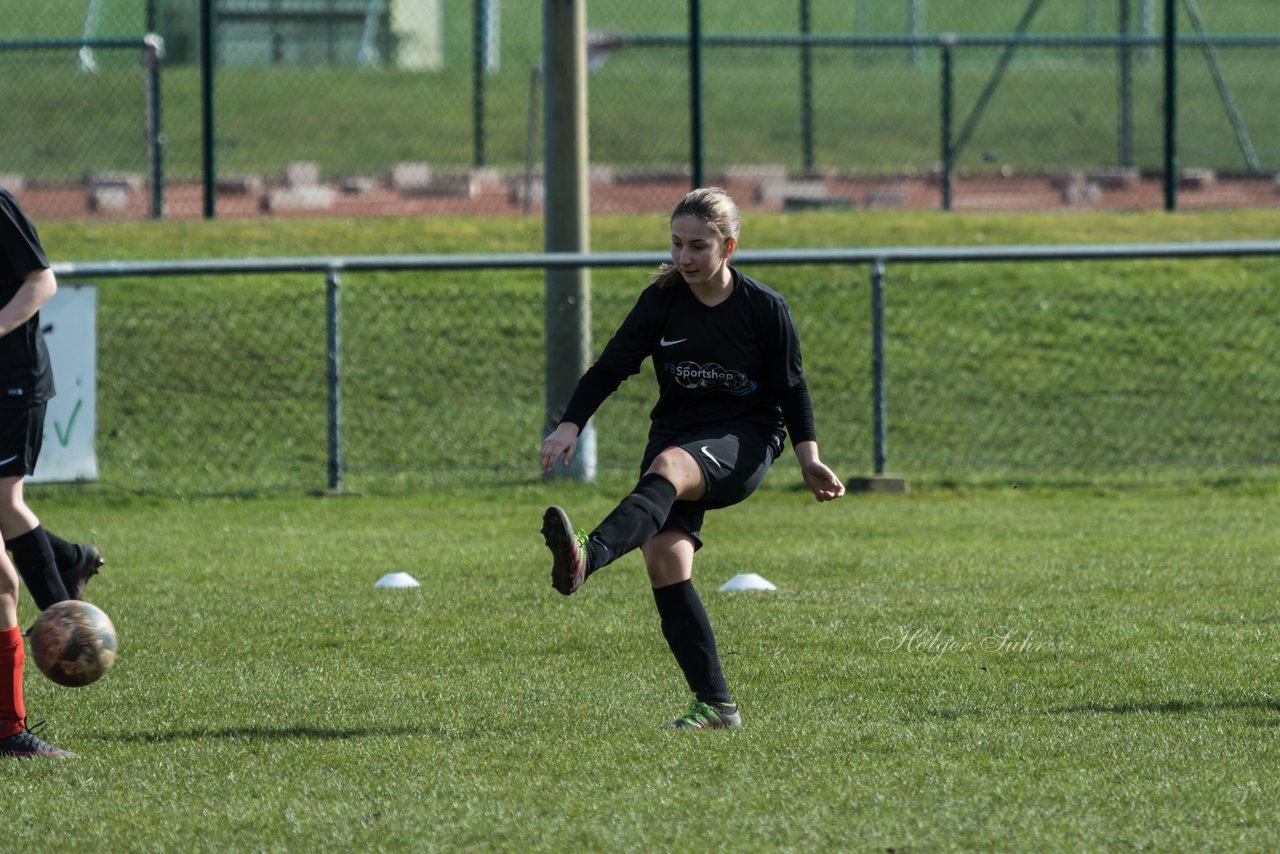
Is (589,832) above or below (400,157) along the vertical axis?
below

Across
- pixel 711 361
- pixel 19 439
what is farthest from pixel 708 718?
pixel 19 439

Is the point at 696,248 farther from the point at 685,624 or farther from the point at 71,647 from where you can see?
the point at 71,647

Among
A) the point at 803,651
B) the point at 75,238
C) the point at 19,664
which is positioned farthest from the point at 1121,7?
the point at 19,664

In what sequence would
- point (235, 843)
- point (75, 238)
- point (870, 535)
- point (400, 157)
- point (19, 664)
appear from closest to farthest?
point (235, 843)
point (19, 664)
point (870, 535)
point (75, 238)
point (400, 157)

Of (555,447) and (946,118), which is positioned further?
(946,118)

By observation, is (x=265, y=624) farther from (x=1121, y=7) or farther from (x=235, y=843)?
(x=1121, y=7)

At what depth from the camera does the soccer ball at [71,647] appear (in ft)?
16.9

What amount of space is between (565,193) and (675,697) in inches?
250

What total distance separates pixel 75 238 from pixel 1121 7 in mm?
10873

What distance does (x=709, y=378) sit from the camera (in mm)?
5484

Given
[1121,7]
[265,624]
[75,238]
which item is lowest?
[265,624]

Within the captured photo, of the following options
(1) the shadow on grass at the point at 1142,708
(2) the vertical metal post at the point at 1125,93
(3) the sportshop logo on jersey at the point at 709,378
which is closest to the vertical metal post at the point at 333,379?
(3) the sportshop logo on jersey at the point at 709,378

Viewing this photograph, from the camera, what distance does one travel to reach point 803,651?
6.58 m

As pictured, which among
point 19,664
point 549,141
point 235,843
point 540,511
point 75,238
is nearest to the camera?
point 235,843
